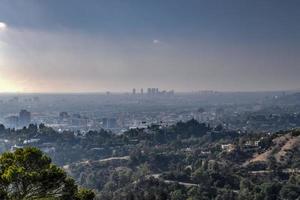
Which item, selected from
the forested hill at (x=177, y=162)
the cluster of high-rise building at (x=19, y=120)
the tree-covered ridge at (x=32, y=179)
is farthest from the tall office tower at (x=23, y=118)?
the tree-covered ridge at (x=32, y=179)

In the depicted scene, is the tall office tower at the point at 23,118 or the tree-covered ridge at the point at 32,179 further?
the tall office tower at the point at 23,118

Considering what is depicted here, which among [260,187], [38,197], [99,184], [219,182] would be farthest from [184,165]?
[38,197]

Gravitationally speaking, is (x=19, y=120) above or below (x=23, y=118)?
below

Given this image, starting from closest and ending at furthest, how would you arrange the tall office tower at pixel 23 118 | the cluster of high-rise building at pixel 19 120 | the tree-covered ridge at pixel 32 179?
the tree-covered ridge at pixel 32 179, the cluster of high-rise building at pixel 19 120, the tall office tower at pixel 23 118

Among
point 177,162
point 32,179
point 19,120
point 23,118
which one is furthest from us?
point 23,118

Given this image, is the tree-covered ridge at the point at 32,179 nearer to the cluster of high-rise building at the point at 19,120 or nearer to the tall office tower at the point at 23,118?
the cluster of high-rise building at the point at 19,120

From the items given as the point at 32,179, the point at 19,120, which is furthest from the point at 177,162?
the point at 19,120

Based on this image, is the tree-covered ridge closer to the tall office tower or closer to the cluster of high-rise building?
the cluster of high-rise building

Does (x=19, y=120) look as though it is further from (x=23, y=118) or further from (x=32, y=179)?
(x=32, y=179)

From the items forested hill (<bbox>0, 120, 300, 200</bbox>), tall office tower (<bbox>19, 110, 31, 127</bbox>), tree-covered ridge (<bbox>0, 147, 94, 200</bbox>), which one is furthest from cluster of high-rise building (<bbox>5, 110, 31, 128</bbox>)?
tree-covered ridge (<bbox>0, 147, 94, 200</bbox>)
